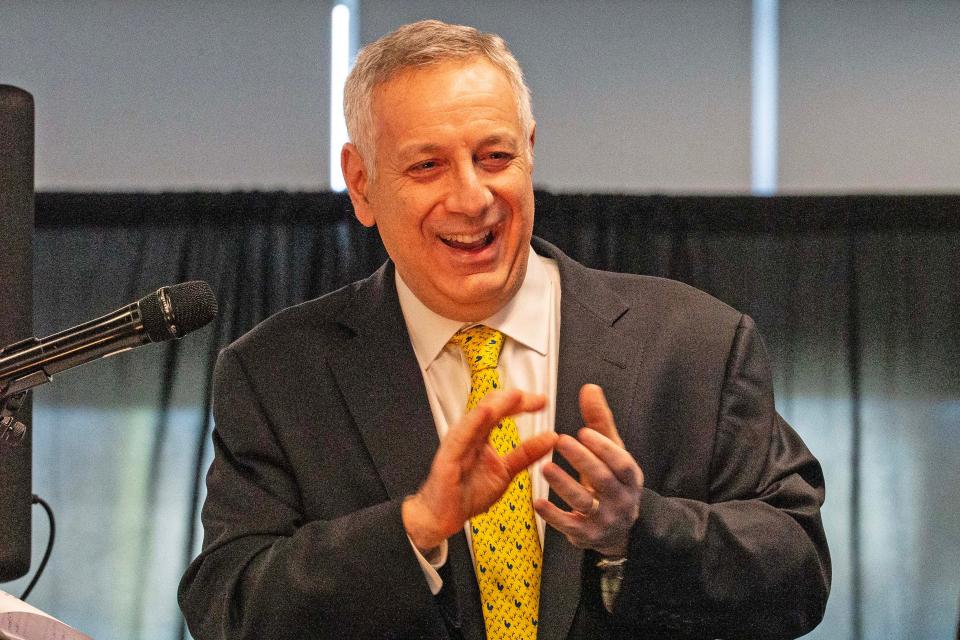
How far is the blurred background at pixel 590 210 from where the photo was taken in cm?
455

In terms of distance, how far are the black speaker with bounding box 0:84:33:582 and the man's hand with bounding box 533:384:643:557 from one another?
770 mm

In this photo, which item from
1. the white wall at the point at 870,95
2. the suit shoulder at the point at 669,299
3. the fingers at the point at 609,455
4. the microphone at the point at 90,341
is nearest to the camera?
the microphone at the point at 90,341

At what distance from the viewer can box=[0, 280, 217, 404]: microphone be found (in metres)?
1.33

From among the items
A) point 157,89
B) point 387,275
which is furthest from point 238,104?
point 387,275

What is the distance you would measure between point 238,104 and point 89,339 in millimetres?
3725

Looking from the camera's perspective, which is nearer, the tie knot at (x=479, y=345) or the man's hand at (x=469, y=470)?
the man's hand at (x=469, y=470)

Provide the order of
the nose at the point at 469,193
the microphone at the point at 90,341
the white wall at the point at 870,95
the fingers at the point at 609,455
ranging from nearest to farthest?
the microphone at the point at 90,341, the fingers at the point at 609,455, the nose at the point at 469,193, the white wall at the point at 870,95

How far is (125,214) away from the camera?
15.1 ft

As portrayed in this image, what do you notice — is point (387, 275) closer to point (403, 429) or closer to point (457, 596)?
point (403, 429)

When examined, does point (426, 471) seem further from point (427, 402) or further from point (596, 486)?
point (596, 486)

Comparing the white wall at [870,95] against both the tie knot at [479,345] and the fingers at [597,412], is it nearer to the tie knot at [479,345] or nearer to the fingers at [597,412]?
the tie knot at [479,345]

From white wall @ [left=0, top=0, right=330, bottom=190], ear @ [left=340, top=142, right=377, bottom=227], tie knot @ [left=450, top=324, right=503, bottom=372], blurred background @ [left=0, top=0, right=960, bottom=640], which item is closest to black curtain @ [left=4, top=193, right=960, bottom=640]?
blurred background @ [left=0, top=0, right=960, bottom=640]

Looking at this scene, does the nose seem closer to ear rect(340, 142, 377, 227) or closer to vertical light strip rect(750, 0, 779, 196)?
ear rect(340, 142, 377, 227)

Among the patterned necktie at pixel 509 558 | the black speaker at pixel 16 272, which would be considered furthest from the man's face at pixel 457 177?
the black speaker at pixel 16 272
